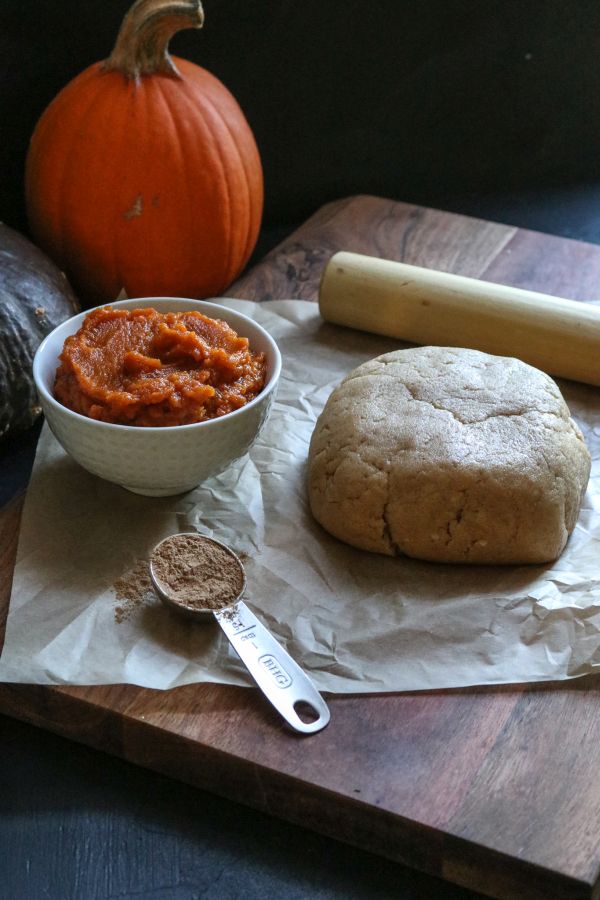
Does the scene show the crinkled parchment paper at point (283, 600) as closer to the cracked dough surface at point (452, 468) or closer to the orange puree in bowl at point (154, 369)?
the cracked dough surface at point (452, 468)

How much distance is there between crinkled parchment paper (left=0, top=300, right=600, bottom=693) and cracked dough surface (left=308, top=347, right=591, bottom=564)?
0.05 m

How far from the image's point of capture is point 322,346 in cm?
226

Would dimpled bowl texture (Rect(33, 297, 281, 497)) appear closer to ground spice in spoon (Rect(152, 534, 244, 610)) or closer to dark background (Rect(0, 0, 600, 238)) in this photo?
ground spice in spoon (Rect(152, 534, 244, 610))

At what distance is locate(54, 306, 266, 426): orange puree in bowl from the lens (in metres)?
1.68

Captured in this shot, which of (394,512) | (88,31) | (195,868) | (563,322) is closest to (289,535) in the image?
(394,512)

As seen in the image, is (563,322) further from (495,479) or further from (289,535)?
(289,535)

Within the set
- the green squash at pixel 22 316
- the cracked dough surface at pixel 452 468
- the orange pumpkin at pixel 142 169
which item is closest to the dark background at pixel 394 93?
the orange pumpkin at pixel 142 169

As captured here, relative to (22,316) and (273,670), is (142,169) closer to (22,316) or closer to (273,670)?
(22,316)

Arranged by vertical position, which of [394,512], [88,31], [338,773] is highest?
[88,31]

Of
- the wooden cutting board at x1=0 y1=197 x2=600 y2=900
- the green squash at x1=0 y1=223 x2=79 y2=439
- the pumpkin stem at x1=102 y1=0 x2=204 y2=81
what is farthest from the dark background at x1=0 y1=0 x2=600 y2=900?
the wooden cutting board at x1=0 y1=197 x2=600 y2=900

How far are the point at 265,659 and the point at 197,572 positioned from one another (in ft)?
0.66

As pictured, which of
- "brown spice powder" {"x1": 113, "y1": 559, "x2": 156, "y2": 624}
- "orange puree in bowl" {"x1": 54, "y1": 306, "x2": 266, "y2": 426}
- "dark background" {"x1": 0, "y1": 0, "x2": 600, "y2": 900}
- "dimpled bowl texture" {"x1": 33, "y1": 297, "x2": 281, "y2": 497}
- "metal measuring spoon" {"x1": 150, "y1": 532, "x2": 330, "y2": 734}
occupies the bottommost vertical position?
"brown spice powder" {"x1": 113, "y1": 559, "x2": 156, "y2": 624}

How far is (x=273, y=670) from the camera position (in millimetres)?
1468

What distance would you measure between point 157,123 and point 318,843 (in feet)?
5.23
